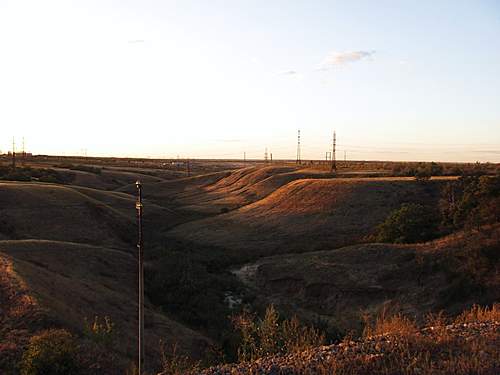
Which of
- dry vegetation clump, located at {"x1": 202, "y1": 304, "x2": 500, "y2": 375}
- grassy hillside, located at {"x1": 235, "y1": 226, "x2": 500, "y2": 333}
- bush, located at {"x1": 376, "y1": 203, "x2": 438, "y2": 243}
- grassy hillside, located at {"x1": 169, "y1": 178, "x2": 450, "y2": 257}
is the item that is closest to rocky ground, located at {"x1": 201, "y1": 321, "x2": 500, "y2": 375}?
dry vegetation clump, located at {"x1": 202, "y1": 304, "x2": 500, "y2": 375}

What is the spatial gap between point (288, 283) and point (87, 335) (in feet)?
56.1

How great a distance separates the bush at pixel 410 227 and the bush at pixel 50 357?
26.3 meters

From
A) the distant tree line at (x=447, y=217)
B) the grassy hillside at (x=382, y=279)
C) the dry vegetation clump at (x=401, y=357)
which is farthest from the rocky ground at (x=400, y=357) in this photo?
the distant tree line at (x=447, y=217)

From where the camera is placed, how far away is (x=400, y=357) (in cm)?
962

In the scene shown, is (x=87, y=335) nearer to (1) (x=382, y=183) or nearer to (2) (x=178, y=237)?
(2) (x=178, y=237)

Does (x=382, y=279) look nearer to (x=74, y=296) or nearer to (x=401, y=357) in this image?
(x=74, y=296)

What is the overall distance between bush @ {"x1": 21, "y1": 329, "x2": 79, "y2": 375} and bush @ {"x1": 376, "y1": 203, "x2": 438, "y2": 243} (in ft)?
86.4

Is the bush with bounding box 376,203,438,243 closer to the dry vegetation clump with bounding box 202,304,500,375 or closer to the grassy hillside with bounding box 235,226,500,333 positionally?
the grassy hillside with bounding box 235,226,500,333

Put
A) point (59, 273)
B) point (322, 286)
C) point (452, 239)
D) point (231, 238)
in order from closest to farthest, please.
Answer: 1. point (59, 273)
2. point (322, 286)
3. point (452, 239)
4. point (231, 238)

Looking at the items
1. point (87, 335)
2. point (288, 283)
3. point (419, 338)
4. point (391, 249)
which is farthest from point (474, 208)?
point (87, 335)

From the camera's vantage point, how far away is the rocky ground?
29.4 feet

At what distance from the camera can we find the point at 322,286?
29.0 meters

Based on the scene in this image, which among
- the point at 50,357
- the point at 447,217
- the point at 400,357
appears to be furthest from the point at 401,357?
the point at 447,217

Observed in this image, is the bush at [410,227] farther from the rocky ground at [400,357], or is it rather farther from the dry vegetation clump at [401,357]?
the rocky ground at [400,357]
